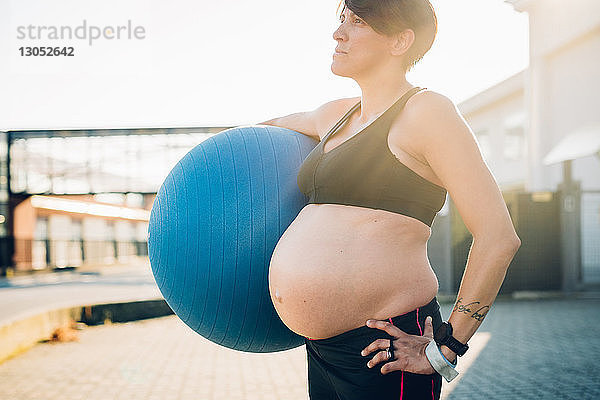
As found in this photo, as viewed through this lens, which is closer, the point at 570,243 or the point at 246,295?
the point at 246,295

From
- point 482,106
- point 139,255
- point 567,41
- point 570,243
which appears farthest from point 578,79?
point 139,255

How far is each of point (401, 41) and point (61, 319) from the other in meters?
7.61

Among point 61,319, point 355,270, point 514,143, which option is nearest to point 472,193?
point 355,270

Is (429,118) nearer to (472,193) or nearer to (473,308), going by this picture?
(472,193)

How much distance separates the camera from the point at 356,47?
75.9 inches

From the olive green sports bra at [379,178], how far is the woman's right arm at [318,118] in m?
0.54

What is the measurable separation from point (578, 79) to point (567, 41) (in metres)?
0.93

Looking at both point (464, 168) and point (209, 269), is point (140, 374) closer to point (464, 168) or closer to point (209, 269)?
point (209, 269)

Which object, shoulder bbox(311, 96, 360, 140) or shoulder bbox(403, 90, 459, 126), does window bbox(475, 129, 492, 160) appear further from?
shoulder bbox(403, 90, 459, 126)

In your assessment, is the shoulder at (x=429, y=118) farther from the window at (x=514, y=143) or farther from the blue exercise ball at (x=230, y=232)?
the window at (x=514, y=143)

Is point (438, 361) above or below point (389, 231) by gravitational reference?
below

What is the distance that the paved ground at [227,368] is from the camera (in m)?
5.11

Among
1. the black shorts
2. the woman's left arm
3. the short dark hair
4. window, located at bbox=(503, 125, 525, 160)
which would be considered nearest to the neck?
the short dark hair

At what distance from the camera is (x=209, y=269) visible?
2342 mm
